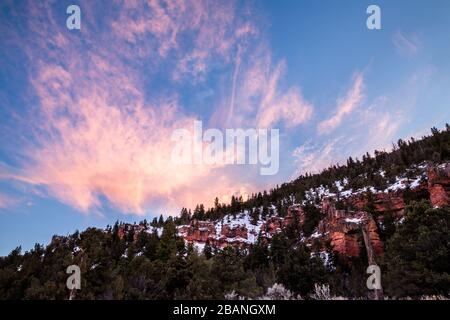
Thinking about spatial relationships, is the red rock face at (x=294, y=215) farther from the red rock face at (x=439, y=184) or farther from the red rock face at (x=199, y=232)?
the red rock face at (x=439, y=184)

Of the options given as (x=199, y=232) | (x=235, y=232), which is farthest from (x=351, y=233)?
(x=199, y=232)

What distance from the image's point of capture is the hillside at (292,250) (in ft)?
83.3

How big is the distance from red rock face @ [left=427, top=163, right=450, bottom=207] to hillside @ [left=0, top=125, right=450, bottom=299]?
20 cm

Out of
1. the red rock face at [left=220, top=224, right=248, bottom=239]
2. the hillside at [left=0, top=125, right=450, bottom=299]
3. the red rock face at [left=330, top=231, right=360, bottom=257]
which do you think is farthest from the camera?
the red rock face at [left=220, top=224, right=248, bottom=239]

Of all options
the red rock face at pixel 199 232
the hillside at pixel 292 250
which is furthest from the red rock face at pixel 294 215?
the red rock face at pixel 199 232

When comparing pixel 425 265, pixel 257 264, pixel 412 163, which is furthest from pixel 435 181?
pixel 425 265

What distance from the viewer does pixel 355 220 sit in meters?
64.8

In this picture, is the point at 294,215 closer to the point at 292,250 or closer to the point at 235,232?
the point at 235,232

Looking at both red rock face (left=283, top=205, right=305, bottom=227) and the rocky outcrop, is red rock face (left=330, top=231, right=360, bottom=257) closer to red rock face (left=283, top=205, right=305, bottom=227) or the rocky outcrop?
the rocky outcrop

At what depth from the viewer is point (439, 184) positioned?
6731 cm

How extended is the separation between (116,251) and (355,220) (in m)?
56.3

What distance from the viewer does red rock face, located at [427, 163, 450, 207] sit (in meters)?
65.3

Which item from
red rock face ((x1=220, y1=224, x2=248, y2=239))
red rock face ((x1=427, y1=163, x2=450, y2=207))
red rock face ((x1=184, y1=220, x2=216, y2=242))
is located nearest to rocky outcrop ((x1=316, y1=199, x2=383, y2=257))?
red rock face ((x1=427, y1=163, x2=450, y2=207))

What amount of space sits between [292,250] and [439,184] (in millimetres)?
40399
